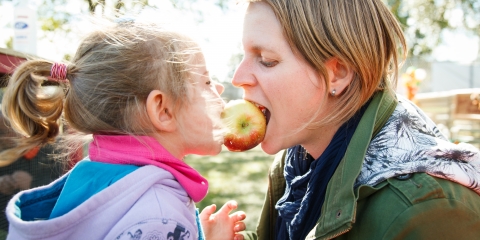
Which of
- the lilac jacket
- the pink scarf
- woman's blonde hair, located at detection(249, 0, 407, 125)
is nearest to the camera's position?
the lilac jacket

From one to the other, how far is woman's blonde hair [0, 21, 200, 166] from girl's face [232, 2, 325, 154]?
0.43 metres

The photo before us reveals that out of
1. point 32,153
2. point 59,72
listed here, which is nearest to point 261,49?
point 59,72

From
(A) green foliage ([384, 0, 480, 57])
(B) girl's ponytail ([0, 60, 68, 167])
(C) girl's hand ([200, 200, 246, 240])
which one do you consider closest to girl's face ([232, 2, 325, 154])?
(C) girl's hand ([200, 200, 246, 240])

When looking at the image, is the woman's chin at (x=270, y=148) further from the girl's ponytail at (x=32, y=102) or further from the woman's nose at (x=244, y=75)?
the girl's ponytail at (x=32, y=102)

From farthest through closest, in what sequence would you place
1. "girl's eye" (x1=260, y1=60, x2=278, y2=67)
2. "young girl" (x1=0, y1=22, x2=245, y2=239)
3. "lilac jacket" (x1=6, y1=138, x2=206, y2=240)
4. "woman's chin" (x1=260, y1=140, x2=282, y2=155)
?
"woman's chin" (x1=260, y1=140, x2=282, y2=155) → "girl's eye" (x1=260, y1=60, x2=278, y2=67) → "young girl" (x1=0, y1=22, x2=245, y2=239) → "lilac jacket" (x1=6, y1=138, x2=206, y2=240)

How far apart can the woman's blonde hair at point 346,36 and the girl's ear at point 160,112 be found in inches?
24.7

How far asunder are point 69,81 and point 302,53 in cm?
100

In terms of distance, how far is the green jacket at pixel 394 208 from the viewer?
1.46 metres

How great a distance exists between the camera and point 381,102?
1.88 metres

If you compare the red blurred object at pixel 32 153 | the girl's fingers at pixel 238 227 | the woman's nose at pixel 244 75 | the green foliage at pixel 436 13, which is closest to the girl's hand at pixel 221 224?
the girl's fingers at pixel 238 227

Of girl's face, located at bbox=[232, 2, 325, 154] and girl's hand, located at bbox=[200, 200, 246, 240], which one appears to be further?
girl's hand, located at bbox=[200, 200, 246, 240]

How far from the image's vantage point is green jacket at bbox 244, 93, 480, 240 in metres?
1.46

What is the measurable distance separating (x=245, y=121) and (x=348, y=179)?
75 cm

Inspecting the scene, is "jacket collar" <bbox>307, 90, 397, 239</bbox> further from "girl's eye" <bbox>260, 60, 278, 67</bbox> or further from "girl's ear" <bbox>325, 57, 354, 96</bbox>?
"girl's eye" <bbox>260, 60, 278, 67</bbox>
